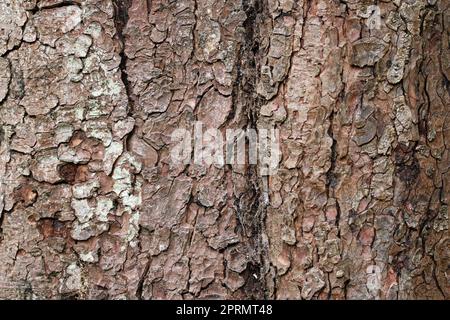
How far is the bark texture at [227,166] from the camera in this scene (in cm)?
147

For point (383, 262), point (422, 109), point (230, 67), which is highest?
point (230, 67)

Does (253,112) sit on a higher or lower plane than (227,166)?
higher

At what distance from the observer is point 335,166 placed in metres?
1.47

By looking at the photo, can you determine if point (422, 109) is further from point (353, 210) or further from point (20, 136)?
point (20, 136)

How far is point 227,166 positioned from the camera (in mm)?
1517

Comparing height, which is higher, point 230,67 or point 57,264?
point 230,67

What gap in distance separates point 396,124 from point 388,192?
0.16 m

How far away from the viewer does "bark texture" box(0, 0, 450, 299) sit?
4.83 feet

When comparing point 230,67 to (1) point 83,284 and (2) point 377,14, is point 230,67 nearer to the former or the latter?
(2) point 377,14

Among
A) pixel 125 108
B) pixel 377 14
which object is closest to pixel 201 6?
pixel 125 108

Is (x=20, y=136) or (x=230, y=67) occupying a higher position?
(x=230, y=67)
